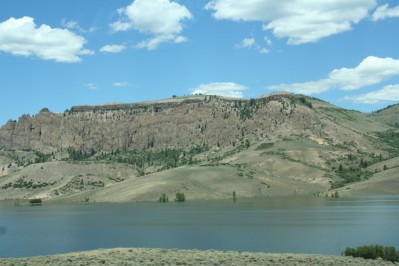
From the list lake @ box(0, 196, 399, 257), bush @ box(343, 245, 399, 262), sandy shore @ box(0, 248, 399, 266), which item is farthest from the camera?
lake @ box(0, 196, 399, 257)

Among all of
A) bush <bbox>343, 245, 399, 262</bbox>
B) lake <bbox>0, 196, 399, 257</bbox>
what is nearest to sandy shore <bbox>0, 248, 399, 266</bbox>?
bush <bbox>343, 245, 399, 262</bbox>

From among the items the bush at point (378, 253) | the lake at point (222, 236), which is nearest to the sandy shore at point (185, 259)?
the bush at point (378, 253)

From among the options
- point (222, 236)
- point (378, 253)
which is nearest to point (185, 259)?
point (378, 253)

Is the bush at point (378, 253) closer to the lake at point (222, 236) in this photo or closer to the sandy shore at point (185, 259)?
the sandy shore at point (185, 259)

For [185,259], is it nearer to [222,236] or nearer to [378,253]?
[378,253]

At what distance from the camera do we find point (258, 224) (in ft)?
308

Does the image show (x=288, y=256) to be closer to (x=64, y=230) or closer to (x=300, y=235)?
(x=300, y=235)

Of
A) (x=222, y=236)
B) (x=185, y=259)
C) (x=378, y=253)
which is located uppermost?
(x=185, y=259)

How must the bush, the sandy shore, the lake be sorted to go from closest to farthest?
the sandy shore, the bush, the lake

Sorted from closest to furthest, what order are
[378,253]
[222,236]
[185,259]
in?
1. [185,259]
2. [378,253]
3. [222,236]

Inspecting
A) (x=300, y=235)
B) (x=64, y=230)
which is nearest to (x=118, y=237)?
(x=64, y=230)

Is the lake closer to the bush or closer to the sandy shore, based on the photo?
the bush

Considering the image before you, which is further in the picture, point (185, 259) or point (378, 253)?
point (378, 253)

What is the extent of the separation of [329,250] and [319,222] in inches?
1420
